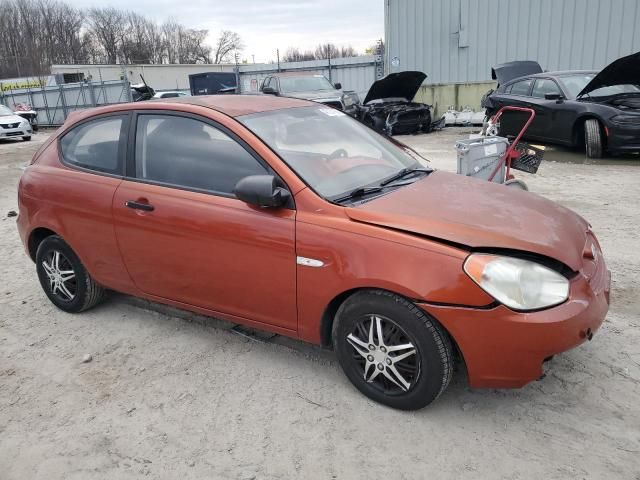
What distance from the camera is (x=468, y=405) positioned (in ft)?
9.07

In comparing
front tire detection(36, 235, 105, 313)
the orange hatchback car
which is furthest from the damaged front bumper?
front tire detection(36, 235, 105, 313)

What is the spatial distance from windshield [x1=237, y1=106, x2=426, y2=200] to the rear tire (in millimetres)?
7168

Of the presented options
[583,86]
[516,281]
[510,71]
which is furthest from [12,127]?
[516,281]

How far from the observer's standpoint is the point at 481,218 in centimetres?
267

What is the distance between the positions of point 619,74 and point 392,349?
8.38 meters

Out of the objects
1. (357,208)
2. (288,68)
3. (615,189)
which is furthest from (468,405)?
(288,68)

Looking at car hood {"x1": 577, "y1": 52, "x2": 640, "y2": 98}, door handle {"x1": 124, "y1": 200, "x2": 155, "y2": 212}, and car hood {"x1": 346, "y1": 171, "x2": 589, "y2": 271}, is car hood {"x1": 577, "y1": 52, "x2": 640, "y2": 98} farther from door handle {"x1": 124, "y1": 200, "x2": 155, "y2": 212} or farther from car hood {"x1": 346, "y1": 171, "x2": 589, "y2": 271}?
door handle {"x1": 124, "y1": 200, "x2": 155, "y2": 212}

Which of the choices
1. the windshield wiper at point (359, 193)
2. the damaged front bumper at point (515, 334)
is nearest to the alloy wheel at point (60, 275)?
the windshield wiper at point (359, 193)

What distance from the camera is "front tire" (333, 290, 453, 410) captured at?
2492 mm

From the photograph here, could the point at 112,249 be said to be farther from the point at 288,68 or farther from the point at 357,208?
the point at 288,68

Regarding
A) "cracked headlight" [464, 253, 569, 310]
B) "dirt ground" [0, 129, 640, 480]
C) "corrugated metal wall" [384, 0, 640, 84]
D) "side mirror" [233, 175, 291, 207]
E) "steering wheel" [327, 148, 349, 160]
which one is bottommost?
"dirt ground" [0, 129, 640, 480]

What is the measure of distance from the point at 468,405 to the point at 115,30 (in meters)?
86.7

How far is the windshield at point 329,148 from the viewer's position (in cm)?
301

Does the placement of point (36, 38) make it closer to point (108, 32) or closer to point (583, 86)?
point (108, 32)
